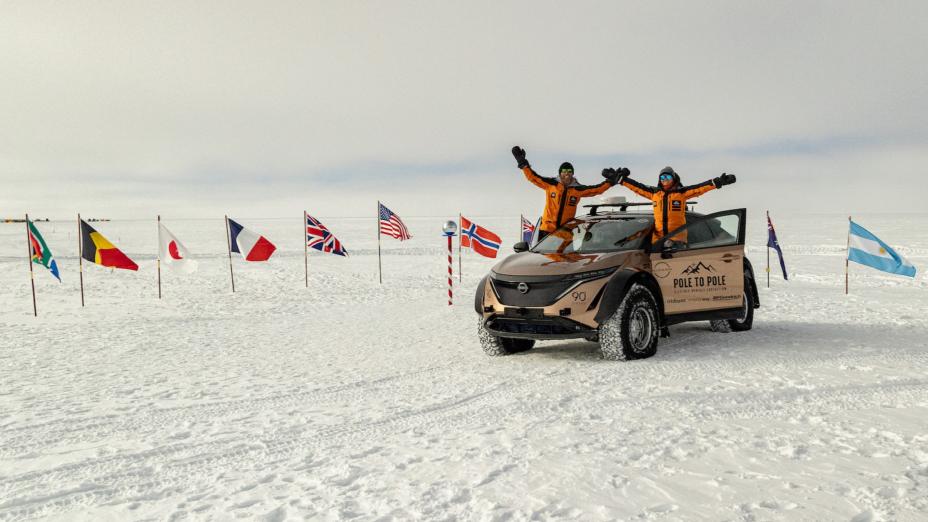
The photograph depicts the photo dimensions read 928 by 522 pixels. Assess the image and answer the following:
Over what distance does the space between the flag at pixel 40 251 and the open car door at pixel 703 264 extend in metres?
12.0

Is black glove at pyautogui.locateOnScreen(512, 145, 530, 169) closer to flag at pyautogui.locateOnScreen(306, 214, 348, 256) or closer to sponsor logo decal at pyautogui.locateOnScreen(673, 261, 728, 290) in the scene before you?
sponsor logo decal at pyautogui.locateOnScreen(673, 261, 728, 290)

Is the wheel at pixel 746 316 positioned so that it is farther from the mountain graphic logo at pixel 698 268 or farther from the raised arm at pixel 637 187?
the raised arm at pixel 637 187

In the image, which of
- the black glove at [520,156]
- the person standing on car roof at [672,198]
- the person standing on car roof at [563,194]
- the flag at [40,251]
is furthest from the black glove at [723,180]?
the flag at [40,251]

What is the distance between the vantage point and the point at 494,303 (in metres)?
7.58

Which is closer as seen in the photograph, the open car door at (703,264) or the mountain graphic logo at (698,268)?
the open car door at (703,264)

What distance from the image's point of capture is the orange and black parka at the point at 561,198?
9.78m

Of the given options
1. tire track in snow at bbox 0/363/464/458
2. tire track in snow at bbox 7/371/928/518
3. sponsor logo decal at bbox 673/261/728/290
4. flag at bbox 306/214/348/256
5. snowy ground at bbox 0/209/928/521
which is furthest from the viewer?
flag at bbox 306/214/348/256

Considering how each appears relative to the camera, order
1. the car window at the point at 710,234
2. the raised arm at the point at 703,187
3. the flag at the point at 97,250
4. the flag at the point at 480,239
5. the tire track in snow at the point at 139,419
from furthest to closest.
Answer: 1. the flag at the point at 480,239
2. the flag at the point at 97,250
3. the raised arm at the point at 703,187
4. the car window at the point at 710,234
5. the tire track in snow at the point at 139,419

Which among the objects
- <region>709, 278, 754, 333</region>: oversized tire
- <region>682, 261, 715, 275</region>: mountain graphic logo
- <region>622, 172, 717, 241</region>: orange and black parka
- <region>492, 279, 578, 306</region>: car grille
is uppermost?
<region>622, 172, 717, 241</region>: orange and black parka

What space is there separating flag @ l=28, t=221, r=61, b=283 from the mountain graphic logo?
483 inches

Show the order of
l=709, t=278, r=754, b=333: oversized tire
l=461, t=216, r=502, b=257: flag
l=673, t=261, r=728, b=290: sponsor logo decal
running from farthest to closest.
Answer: l=461, t=216, r=502, b=257: flag, l=709, t=278, r=754, b=333: oversized tire, l=673, t=261, r=728, b=290: sponsor logo decal

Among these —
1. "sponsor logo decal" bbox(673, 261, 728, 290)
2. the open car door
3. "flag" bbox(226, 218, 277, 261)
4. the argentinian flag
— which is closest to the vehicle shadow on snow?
the open car door

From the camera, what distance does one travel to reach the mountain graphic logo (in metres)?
8.27

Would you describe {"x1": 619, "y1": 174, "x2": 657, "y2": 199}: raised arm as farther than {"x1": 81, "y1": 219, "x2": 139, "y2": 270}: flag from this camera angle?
No
